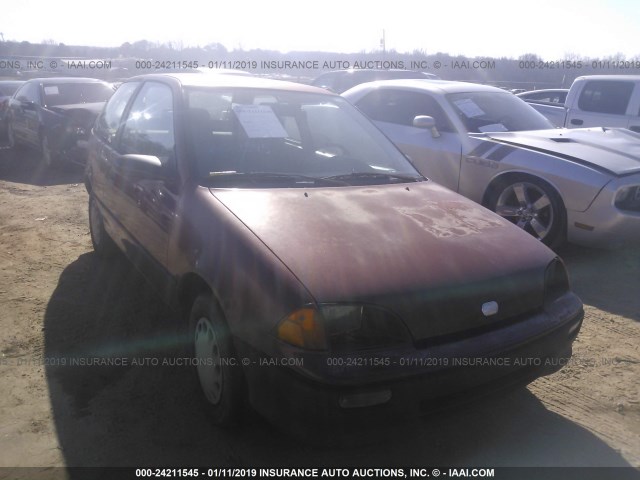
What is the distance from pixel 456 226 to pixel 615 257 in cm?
321

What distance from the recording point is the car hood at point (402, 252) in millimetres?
2234

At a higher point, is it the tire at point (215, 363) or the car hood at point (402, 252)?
the car hood at point (402, 252)

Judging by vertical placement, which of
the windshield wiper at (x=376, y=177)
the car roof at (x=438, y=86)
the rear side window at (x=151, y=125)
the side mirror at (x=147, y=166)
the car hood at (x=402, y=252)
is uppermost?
the car roof at (x=438, y=86)

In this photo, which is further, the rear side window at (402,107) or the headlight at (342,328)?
the rear side window at (402,107)

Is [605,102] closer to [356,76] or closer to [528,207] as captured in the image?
[528,207]

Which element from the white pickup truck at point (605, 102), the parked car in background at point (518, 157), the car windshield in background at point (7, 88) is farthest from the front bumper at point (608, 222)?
the car windshield in background at point (7, 88)

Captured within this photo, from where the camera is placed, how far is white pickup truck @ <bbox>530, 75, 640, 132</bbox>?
26.8 ft

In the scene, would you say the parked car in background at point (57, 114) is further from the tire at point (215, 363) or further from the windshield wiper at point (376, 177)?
the tire at point (215, 363)

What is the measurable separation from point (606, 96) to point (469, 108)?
370cm

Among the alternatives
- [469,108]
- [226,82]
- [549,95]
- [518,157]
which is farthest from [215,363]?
[549,95]

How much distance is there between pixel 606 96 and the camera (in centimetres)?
847

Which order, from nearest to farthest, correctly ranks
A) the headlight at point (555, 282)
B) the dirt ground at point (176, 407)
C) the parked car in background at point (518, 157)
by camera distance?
1. the dirt ground at point (176, 407)
2. the headlight at point (555, 282)
3. the parked car in background at point (518, 157)

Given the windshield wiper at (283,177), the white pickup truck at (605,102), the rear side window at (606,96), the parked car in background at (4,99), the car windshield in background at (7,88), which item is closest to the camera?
the windshield wiper at (283,177)

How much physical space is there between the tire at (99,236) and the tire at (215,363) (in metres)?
2.21
